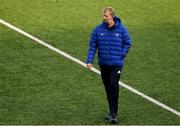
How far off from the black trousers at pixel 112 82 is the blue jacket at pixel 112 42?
0.11 metres

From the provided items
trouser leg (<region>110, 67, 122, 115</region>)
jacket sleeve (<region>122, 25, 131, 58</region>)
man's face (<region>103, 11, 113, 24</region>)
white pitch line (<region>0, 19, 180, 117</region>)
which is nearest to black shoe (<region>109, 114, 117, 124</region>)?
trouser leg (<region>110, 67, 122, 115</region>)

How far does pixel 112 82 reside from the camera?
11.0 meters

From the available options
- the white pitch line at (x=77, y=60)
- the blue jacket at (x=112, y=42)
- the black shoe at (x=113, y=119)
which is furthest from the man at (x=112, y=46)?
the white pitch line at (x=77, y=60)

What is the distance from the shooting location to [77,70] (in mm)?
14367

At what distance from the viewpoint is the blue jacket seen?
428 inches

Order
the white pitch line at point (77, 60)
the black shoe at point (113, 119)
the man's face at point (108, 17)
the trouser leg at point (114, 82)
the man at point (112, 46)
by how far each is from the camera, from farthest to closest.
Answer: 1. the white pitch line at point (77, 60)
2. the black shoe at point (113, 119)
3. the trouser leg at point (114, 82)
4. the man at point (112, 46)
5. the man's face at point (108, 17)

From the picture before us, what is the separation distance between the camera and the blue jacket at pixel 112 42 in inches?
428

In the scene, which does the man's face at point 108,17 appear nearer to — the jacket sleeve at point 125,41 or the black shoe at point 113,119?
the jacket sleeve at point 125,41

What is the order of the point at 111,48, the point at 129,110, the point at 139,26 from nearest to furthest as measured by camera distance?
the point at 111,48, the point at 129,110, the point at 139,26

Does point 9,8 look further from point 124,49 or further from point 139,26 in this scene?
point 124,49

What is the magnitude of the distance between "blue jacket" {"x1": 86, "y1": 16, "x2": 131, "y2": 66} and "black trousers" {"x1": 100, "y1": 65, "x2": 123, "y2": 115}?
4.2 inches

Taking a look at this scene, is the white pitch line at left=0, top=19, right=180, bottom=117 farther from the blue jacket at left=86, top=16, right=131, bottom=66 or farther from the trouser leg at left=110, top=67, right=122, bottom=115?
the blue jacket at left=86, top=16, right=131, bottom=66

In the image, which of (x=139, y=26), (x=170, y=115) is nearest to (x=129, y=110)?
(x=170, y=115)

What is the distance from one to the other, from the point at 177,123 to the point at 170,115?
47 centimetres
